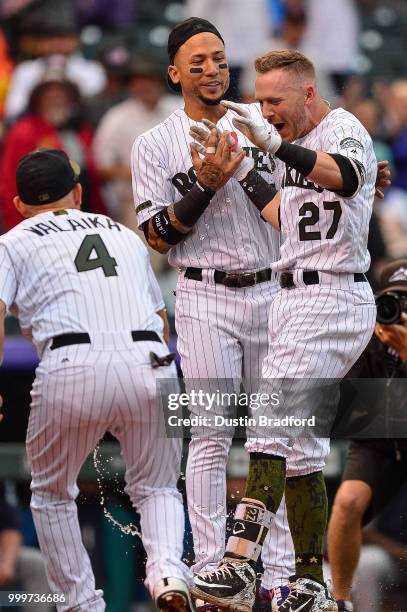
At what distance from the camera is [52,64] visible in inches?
415

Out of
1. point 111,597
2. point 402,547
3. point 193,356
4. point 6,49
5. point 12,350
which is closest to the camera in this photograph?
point 193,356

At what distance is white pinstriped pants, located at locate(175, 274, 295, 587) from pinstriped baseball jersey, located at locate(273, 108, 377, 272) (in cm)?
42

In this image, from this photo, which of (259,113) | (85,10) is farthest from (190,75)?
(85,10)

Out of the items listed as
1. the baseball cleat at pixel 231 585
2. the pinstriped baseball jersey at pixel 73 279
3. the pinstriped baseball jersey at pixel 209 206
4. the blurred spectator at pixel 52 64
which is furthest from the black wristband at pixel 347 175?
the blurred spectator at pixel 52 64

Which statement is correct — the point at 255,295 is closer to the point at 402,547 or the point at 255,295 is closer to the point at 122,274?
the point at 122,274

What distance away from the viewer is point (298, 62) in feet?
17.8

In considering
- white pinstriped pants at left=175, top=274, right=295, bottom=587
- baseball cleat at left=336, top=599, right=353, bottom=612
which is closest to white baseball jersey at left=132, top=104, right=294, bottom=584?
white pinstriped pants at left=175, top=274, right=295, bottom=587

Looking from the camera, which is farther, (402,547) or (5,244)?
(402,547)

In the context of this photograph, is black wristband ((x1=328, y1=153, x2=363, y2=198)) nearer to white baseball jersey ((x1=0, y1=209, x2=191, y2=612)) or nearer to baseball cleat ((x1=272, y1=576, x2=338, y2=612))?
white baseball jersey ((x1=0, y1=209, x2=191, y2=612))

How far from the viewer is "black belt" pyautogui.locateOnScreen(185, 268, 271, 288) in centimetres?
586

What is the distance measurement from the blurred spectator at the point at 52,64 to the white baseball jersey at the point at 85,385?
16.8ft

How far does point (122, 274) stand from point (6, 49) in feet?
21.1

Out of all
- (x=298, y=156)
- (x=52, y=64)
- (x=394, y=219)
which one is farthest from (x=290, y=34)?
(x=298, y=156)

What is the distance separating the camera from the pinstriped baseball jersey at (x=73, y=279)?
5.40m
